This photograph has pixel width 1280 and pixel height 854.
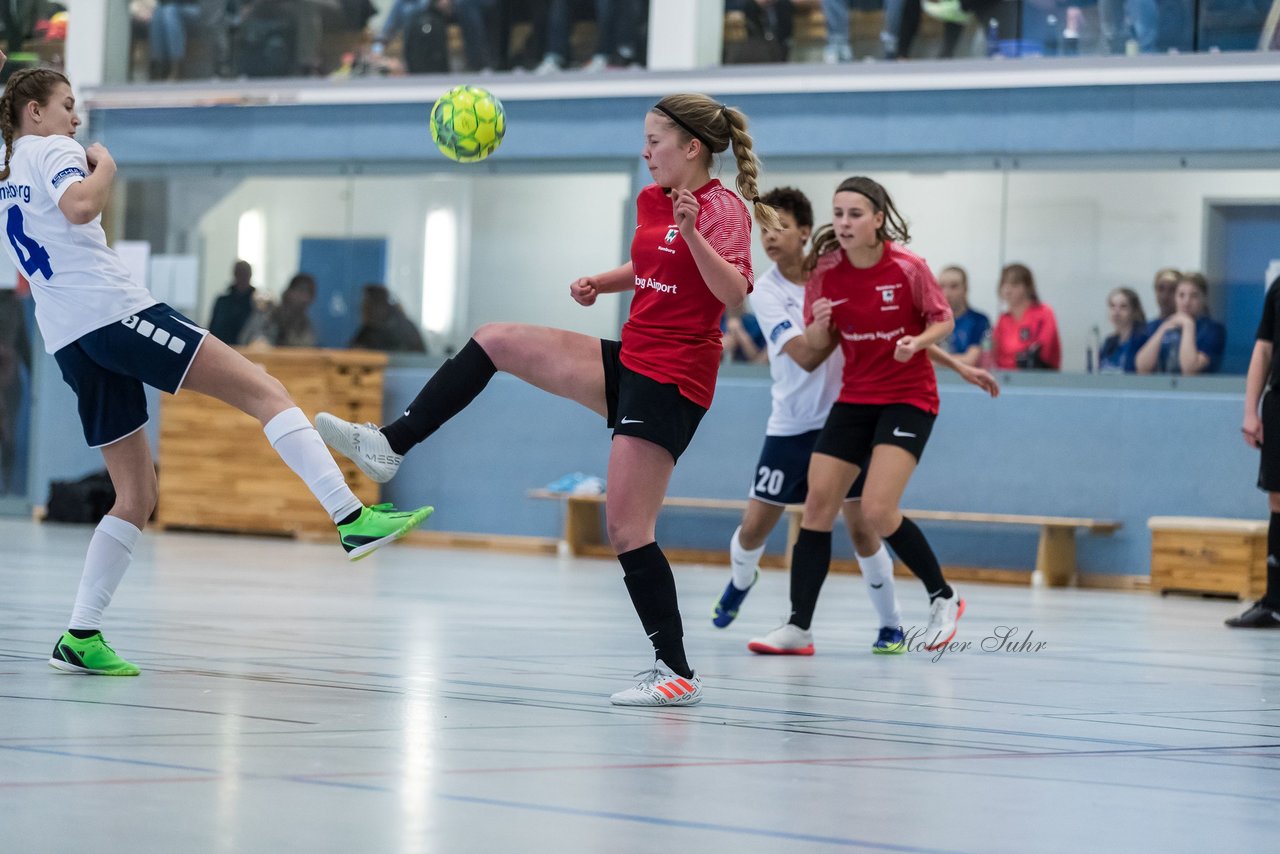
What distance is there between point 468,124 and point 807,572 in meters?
2.14

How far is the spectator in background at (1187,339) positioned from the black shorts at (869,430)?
24.1 feet

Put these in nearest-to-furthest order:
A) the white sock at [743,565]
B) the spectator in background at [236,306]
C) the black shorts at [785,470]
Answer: the black shorts at [785,470] < the white sock at [743,565] < the spectator in background at [236,306]

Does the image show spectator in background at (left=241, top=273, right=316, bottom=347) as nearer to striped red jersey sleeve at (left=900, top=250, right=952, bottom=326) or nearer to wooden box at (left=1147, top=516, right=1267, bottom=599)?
wooden box at (left=1147, top=516, right=1267, bottom=599)

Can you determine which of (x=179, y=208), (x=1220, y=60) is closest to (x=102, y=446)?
(x=1220, y=60)

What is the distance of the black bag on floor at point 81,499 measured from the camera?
637 inches

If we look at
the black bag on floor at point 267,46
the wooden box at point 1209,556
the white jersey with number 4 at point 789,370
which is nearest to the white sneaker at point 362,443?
the white jersey with number 4 at point 789,370

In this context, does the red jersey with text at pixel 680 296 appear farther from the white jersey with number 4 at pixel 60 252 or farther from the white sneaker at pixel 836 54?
the white sneaker at pixel 836 54

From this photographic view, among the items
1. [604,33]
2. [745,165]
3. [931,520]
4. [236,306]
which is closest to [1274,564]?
[931,520]

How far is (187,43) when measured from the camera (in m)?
17.2

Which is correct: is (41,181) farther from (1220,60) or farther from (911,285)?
(1220,60)

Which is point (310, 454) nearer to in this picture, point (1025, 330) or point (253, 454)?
point (1025, 330)

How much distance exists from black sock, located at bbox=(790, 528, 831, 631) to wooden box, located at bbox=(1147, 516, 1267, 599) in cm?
622

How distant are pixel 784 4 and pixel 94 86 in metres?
7.06

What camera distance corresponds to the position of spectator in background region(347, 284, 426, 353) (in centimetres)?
1609
